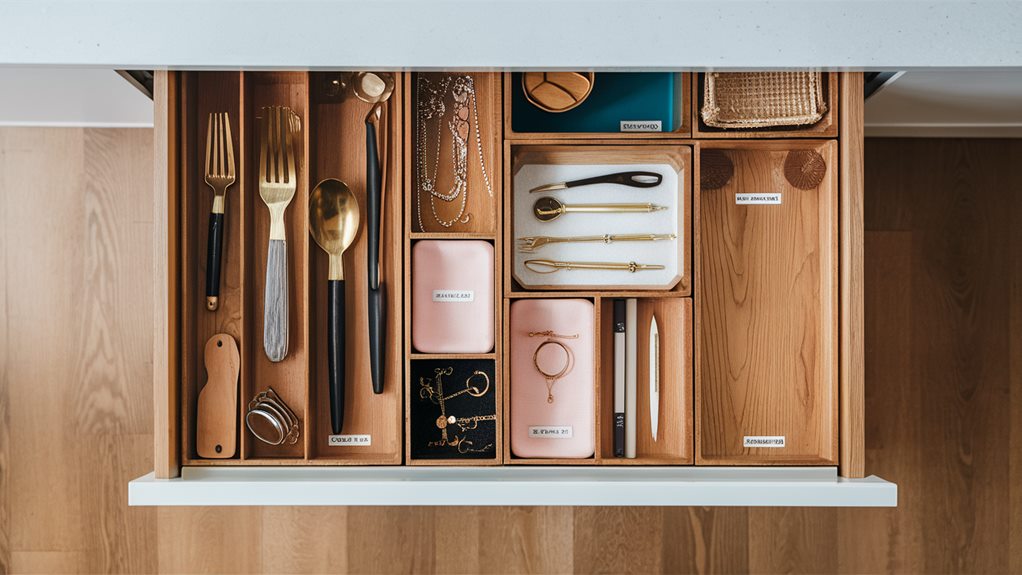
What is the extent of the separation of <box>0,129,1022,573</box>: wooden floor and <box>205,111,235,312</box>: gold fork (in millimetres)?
403

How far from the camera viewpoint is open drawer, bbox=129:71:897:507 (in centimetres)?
118

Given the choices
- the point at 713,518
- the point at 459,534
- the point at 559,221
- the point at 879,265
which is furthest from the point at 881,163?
the point at 459,534

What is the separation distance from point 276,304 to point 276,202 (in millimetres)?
195

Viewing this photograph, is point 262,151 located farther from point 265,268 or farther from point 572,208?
point 572,208

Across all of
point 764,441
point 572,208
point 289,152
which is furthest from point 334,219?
point 764,441

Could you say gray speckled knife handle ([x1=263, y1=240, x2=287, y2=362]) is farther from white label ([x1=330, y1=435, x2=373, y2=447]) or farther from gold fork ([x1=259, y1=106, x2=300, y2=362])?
white label ([x1=330, y1=435, x2=373, y2=447])

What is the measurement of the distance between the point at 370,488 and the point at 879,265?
4.04ft

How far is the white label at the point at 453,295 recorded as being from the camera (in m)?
1.30

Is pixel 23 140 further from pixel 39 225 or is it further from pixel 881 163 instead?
pixel 881 163

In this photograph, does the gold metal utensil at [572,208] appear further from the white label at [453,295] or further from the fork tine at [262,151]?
the fork tine at [262,151]

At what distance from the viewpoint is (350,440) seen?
4.34 feet

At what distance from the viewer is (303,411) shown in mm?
1309

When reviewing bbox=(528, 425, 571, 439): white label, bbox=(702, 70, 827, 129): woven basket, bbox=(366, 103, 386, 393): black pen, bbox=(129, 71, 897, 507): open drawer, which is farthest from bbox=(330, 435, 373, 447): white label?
bbox=(702, 70, 827, 129): woven basket

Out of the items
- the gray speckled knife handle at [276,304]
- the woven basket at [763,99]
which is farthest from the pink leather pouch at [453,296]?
the woven basket at [763,99]
